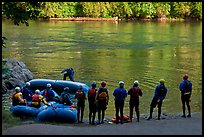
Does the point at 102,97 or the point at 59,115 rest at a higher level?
the point at 102,97

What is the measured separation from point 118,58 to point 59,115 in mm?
19344

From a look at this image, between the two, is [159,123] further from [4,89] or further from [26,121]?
[4,89]

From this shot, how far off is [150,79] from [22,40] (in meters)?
23.7

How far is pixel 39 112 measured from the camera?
15.9 metres

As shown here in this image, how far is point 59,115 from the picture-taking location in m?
15.2

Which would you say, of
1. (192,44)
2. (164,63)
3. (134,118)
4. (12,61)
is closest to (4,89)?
(12,61)

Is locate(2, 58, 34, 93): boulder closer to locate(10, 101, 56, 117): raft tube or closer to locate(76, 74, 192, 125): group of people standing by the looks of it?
locate(10, 101, 56, 117): raft tube

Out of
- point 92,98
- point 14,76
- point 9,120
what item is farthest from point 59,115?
point 14,76

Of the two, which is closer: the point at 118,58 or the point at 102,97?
the point at 102,97

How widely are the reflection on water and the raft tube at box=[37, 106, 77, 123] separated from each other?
1.94 meters

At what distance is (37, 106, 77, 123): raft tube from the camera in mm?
15102

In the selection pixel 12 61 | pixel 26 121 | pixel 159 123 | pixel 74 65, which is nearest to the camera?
pixel 159 123

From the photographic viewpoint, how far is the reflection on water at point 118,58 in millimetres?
23547

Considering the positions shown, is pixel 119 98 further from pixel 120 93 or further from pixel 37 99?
pixel 37 99
